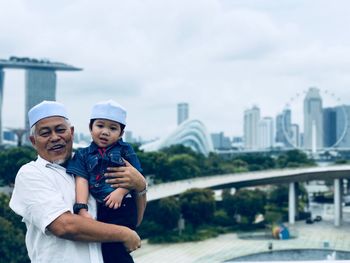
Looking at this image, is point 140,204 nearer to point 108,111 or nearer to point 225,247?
point 108,111

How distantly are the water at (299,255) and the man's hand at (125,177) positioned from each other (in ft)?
53.8

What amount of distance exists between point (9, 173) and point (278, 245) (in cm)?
1131

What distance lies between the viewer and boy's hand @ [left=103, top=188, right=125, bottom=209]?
2064 millimetres

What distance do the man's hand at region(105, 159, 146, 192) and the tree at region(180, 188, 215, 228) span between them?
2010 cm

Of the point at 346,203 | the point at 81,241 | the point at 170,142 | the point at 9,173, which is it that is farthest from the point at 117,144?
the point at 170,142

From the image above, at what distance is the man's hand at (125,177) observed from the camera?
2133 millimetres

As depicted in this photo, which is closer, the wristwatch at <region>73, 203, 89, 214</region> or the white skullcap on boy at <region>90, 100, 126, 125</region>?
the wristwatch at <region>73, 203, 89, 214</region>

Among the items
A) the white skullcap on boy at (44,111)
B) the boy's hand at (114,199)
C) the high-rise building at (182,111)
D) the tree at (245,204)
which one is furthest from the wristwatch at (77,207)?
the high-rise building at (182,111)

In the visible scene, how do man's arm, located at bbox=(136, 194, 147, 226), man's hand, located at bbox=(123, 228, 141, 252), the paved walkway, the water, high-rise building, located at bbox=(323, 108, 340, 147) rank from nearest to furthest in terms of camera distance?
man's hand, located at bbox=(123, 228, 141, 252) → man's arm, located at bbox=(136, 194, 147, 226) → the paved walkway → the water → high-rise building, located at bbox=(323, 108, 340, 147)

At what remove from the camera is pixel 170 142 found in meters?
63.4

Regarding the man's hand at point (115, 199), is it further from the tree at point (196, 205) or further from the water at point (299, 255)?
the tree at point (196, 205)

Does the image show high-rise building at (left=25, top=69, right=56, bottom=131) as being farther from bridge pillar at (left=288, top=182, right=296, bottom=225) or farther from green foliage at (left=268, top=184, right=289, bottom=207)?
bridge pillar at (left=288, top=182, right=296, bottom=225)

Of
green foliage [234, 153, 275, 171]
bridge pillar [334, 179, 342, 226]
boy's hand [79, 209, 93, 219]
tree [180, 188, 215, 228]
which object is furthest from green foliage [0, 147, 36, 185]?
green foliage [234, 153, 275, 171]

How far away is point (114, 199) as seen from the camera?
2.07m
